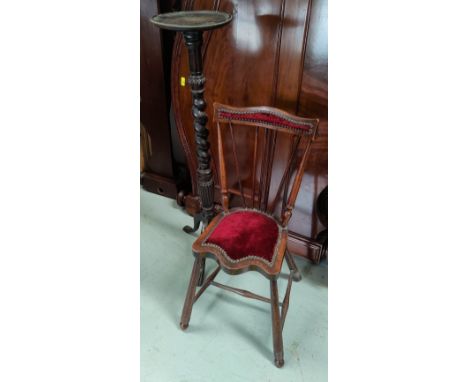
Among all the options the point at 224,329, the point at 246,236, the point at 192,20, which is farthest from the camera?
the point at 224,329

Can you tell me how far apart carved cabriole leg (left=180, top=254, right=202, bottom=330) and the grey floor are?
0.06 meters

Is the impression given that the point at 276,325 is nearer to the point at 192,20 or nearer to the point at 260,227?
the point at 260,227

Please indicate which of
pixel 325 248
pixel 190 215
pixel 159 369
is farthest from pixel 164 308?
pixel 325 248

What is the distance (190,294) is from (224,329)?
262 mm

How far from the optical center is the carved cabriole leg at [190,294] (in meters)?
1.48

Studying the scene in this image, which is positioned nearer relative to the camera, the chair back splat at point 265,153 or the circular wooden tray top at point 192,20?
the circular wooden tray top at point 192,20

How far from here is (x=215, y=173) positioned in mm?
2041

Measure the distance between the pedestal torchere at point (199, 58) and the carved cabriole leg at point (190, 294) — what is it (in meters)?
0.40

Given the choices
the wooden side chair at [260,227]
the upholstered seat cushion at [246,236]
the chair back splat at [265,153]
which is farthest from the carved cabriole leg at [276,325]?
the chair back splat at [265,153]

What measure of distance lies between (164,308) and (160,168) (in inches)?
42.2

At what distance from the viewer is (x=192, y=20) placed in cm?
134

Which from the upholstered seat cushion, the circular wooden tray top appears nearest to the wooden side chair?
the upholstered seat cushion

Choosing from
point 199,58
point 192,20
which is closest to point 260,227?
point 199,58

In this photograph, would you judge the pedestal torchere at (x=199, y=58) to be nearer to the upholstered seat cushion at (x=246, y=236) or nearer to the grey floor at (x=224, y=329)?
the upholstered seat cushion at (x=246, y=236)
